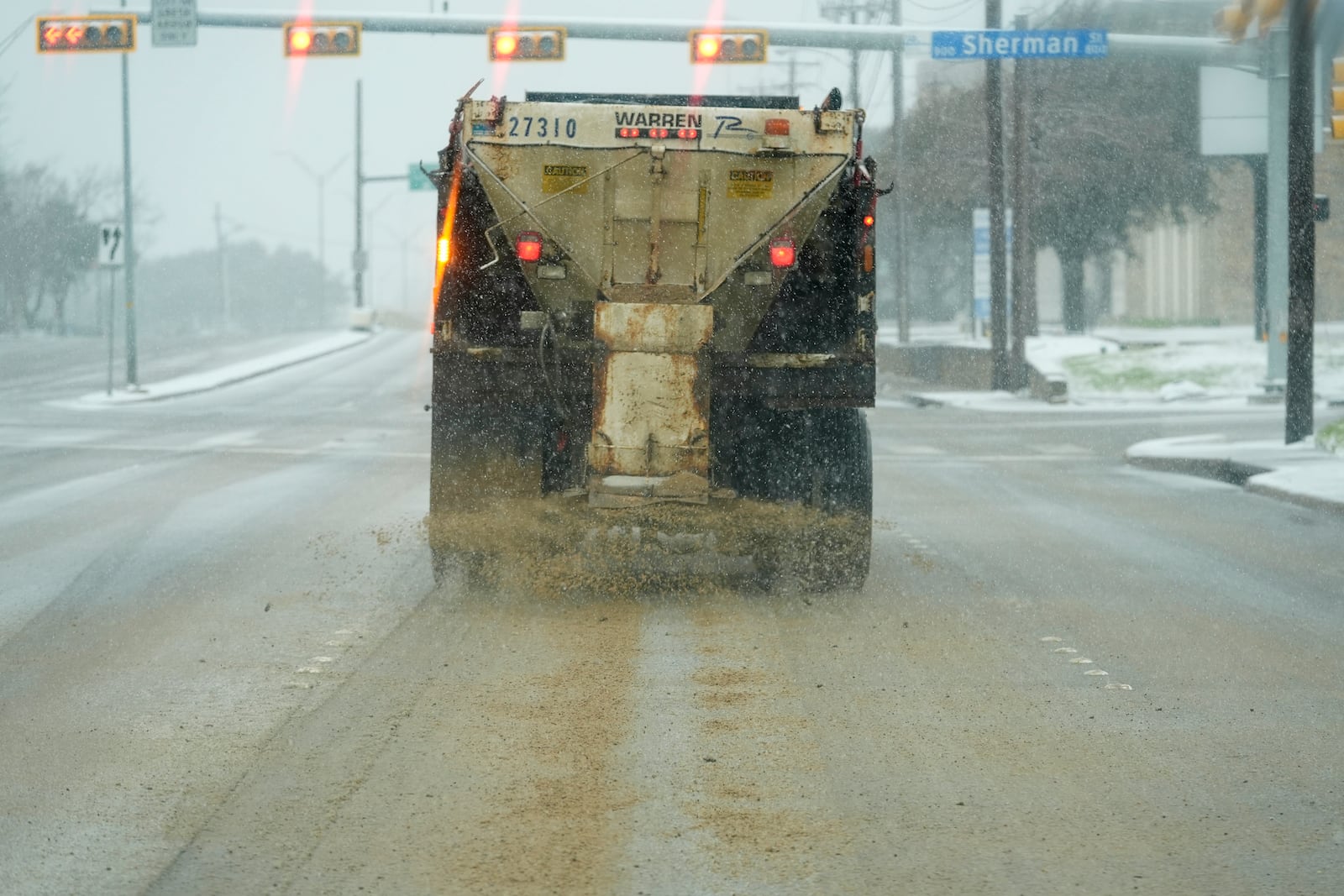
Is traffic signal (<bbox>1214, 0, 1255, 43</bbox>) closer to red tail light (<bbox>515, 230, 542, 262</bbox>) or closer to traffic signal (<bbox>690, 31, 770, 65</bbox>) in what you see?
traffic signal (<bbox>690, 31, 770, 65</bbox>)

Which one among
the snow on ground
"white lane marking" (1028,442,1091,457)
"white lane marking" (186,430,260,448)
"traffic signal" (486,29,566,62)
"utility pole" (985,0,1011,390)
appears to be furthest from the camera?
"utility pole" (985,0,1011,390)

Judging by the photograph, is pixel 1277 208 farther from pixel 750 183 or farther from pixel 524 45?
pixel 750 183

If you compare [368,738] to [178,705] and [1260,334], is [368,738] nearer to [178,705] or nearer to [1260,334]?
[178,705]

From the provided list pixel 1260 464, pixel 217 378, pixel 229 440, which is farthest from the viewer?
pixel 217 378

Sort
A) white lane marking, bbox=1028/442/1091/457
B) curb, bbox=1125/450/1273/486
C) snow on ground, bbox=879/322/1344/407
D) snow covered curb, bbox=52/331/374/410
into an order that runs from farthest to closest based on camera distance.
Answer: snow covered curb, bbox=52/331/374/410 < snow on ground, bbox=879/322/1344/407 < white lane marking, bbox=1028/442/1091/457 < curb, bbox=1125/450/1273/486

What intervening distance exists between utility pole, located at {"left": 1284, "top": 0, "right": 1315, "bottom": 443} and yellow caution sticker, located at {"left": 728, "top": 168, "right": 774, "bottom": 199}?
11.8 m

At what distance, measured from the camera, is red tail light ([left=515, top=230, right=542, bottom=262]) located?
9.59 m

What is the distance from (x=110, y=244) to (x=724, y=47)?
1237 centimetres

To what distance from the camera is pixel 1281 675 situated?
7570mm

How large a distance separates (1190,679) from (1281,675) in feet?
1.46

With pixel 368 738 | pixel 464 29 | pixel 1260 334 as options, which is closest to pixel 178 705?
pixel 368 738

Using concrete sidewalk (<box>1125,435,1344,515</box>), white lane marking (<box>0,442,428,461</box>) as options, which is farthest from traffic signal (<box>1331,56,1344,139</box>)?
white lane marking (<box>0,442,428,461</box>)

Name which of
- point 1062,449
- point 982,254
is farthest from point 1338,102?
point 982,254

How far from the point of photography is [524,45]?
28.7m
